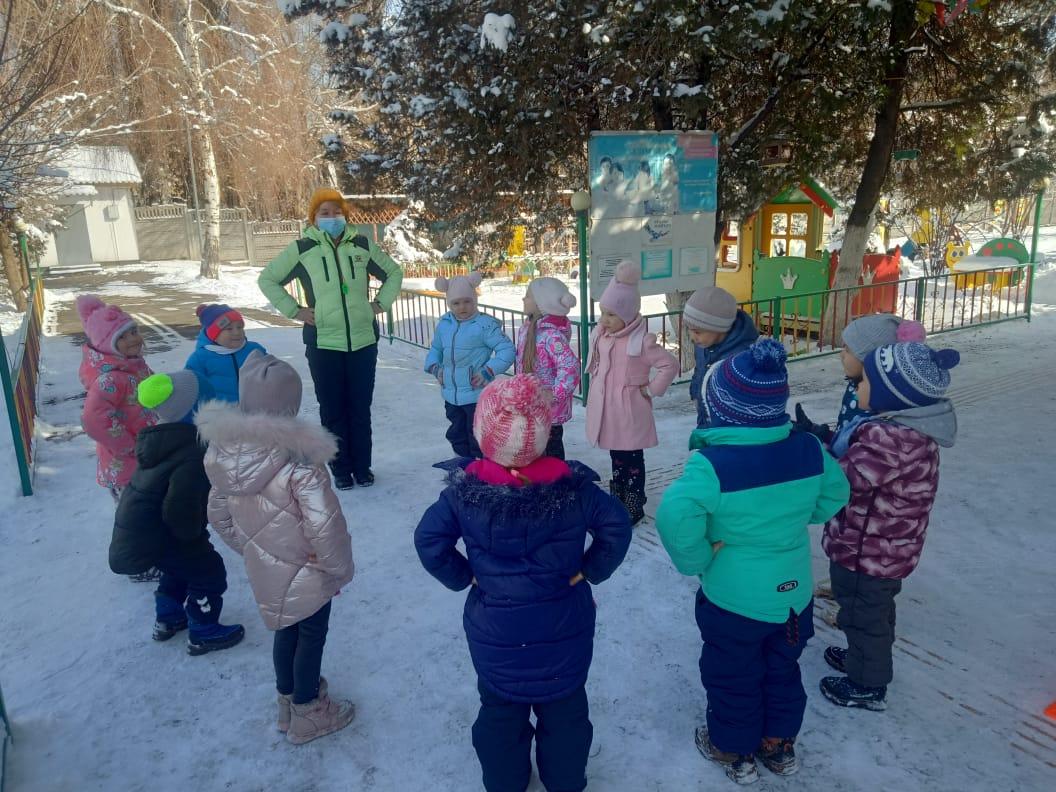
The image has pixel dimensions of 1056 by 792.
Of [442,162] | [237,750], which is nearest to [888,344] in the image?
[237,750]

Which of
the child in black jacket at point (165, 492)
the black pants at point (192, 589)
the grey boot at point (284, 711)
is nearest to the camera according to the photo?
the grey boot at point (284, 711)

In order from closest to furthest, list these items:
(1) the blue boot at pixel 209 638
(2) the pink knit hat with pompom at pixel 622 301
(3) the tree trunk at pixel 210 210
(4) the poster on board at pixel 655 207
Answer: (1) the blue boot at pixel 209 638 → (2) the pink knit hat with pompom at pixel 622 301 → (4) the poster on board at pixel 655 207 → (3) the tree trunk at pixel 210 210

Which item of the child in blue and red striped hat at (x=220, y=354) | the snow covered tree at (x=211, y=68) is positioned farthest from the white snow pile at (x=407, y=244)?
the child in blue and red striped hat at (x=220, y=354)

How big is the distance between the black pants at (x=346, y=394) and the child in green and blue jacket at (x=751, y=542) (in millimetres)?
3199

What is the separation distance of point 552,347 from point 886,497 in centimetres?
231

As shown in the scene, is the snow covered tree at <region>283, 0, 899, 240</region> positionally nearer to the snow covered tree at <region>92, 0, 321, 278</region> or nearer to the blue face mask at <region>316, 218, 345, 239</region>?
the blue face mask at <region>316, 218, 345, 239</region>

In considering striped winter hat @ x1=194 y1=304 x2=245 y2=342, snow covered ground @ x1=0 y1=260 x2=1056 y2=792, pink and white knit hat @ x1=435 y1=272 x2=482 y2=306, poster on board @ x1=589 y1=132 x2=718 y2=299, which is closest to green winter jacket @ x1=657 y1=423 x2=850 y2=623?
snow covered ground @ x1=0 y1=260 x2=1056 y2=792

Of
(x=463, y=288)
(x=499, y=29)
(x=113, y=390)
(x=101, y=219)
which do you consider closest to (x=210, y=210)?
Result: (x=101, y=219)

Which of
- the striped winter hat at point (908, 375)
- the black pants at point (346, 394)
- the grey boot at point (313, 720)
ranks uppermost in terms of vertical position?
the striped winter hat at point (908, 375)

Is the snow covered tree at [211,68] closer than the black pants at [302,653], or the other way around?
the black pants at [302,653]

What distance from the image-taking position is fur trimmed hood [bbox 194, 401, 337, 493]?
251 cm

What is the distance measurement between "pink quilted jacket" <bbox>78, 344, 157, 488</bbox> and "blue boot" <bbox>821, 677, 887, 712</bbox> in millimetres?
3444

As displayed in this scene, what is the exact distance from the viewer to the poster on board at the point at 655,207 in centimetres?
653

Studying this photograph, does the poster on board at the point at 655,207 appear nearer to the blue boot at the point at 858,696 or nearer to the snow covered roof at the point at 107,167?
the blue boot at the point at 858,696
